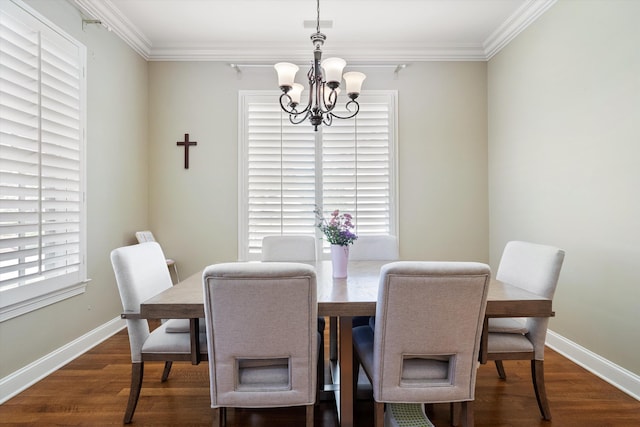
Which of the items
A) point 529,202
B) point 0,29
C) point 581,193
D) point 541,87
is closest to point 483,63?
point 541,87

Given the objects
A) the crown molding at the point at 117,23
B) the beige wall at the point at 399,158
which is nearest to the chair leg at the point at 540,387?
the beige wall at the point at 399,158

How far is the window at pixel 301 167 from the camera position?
387 cm

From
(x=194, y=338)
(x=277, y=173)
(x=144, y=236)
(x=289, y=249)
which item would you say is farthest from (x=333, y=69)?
(x=144, y=236)

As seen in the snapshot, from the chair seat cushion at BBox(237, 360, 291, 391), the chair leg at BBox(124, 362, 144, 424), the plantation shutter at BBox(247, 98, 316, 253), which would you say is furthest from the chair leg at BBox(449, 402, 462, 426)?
the plantation shutter at BBox(247, 98, 316, 253)

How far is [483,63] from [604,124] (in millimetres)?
1838

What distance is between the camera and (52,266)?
8.18 ft

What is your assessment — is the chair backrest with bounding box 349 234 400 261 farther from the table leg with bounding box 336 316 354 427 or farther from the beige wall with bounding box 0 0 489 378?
the table leg with bounding box 336 316 354 427

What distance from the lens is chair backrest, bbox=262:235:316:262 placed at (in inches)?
111

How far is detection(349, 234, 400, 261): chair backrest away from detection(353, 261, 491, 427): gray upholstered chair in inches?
53.0

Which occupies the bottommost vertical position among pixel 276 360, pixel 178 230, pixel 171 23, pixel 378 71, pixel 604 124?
pixel 276 360

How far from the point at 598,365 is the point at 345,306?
2.11 meters

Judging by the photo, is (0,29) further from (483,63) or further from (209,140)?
(483,63)

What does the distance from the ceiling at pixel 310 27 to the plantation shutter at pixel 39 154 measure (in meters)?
0.67

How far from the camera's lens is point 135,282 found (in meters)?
1.86
